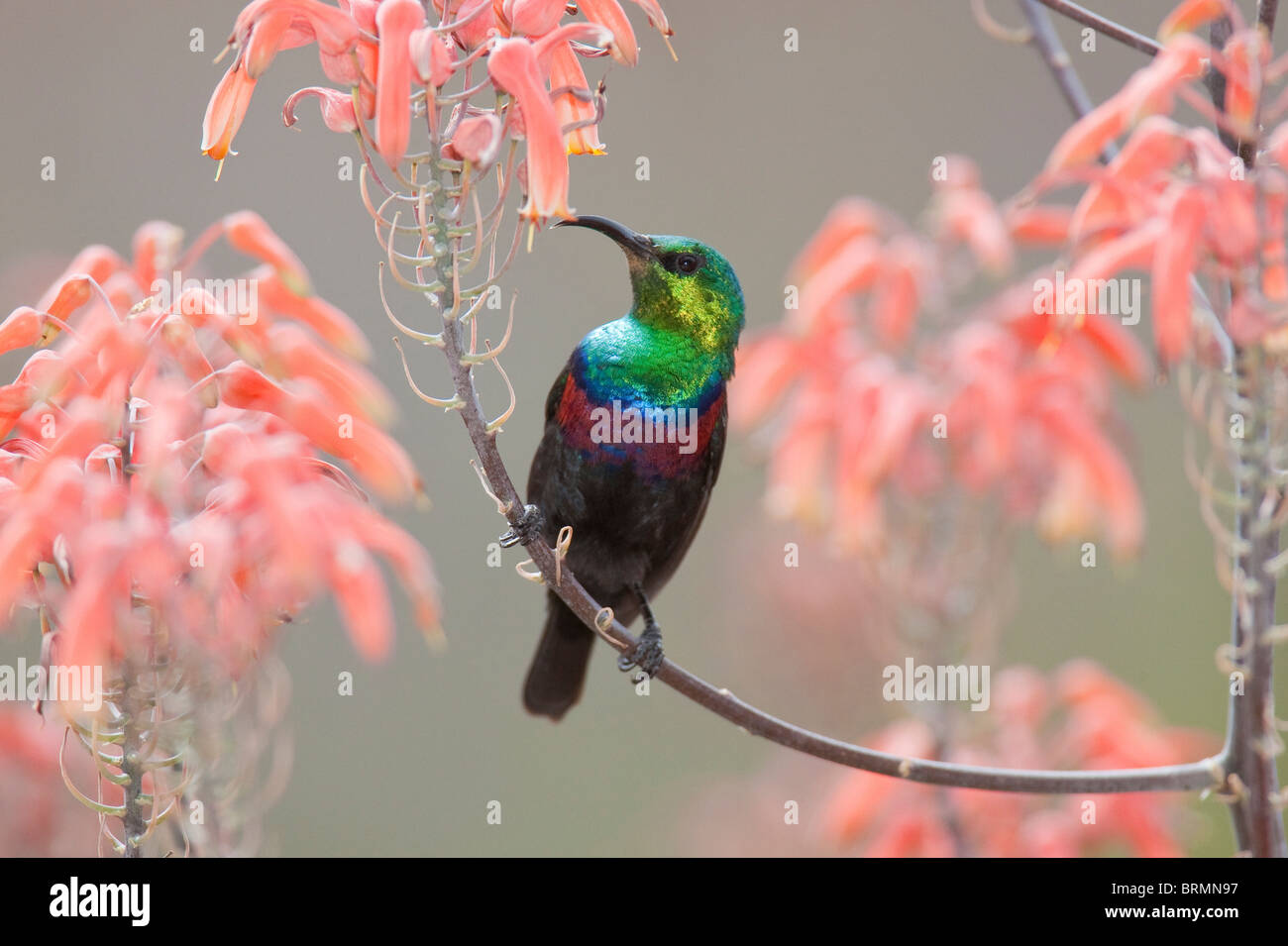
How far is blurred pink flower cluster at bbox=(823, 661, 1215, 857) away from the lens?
2.56 m

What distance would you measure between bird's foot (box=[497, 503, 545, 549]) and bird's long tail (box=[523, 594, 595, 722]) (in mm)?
732

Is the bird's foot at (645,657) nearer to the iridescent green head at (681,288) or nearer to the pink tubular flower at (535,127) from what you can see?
the iridescent green head at (681,288)

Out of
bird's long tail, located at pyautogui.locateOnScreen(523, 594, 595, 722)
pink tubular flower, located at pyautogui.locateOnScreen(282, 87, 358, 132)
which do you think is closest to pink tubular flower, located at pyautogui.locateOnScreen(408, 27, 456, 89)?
pink tubular flower, located at pyautogui.locateOnScreen(282, 87, 358, 132)

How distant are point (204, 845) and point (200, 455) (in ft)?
1.93

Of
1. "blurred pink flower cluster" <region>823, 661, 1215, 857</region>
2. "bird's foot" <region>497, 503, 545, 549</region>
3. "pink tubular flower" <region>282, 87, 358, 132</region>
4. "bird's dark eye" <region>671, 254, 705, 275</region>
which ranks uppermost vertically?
"pink tubular flower" <region>282, 87, 358, 132</region>

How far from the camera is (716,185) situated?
22.1ft

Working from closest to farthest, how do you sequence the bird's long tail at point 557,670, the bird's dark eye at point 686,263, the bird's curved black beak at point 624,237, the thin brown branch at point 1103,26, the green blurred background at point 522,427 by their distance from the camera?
the thin brown branch at point 1103,26
the bird's curved black beak at point 624,237
the bird's dark eye at point 686,263
the bird's long tail at point 557,670
the green blurred background at point 522,427

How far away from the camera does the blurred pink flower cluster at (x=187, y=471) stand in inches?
52.6

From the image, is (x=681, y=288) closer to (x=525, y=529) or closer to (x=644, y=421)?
(x=644, y=421)

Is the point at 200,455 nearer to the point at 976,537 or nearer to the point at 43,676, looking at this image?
the point at 43,676

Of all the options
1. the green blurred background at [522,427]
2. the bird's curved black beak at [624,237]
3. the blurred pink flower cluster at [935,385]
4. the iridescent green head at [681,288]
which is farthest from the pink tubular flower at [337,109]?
the green blurred background at [522,427]

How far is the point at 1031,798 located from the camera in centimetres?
280

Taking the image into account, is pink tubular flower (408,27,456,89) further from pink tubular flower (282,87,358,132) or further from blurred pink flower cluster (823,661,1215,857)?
blurred pink flower cluster (823,661,1215,857)

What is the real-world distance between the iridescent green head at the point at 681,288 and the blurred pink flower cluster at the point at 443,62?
2.19 feet
